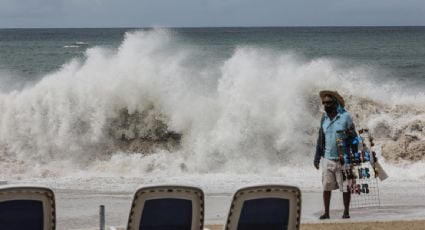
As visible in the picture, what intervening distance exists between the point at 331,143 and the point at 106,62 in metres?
13.4

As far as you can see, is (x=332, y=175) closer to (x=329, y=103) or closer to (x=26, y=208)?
(x=329, y=103)

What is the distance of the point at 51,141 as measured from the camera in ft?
60.2

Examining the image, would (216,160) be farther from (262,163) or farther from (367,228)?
(367,228)

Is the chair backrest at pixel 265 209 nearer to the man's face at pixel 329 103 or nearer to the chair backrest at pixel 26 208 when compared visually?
the chair backrest at pixel 26 208

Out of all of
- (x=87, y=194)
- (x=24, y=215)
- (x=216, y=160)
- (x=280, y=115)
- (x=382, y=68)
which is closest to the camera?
(x=24, y=215)

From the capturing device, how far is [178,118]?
18.7 meters

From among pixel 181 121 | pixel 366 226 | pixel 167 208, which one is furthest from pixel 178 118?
pixel 167 208

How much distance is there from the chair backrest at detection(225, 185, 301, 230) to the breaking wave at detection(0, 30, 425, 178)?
10373mm

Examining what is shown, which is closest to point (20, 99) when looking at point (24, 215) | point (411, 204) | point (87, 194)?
point (87, 194)

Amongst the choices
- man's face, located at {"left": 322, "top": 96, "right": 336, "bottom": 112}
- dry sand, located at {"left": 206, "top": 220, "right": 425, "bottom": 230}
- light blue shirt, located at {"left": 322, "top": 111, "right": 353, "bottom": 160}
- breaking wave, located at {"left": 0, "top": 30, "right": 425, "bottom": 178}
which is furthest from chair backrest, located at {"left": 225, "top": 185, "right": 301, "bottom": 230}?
breaking wave, located at {"left": 0, "top": 30, "right": 425, "bottom": 178}

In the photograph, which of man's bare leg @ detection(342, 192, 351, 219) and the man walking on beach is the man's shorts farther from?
man's bare leg @ detection(342, 192, 351, 219)

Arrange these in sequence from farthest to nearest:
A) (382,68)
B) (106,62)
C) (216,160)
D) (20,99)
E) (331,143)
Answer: (382,68) → (106,62) → (20,99) → (216,160) → (331,143)

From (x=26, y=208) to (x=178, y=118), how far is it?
1345 centimetres

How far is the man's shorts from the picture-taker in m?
8.69
